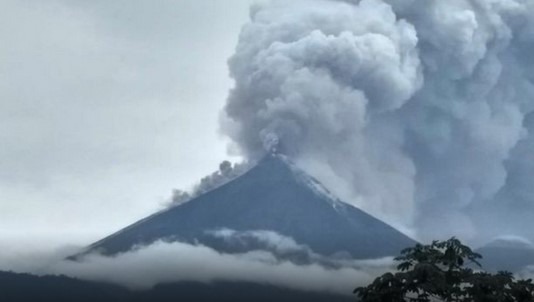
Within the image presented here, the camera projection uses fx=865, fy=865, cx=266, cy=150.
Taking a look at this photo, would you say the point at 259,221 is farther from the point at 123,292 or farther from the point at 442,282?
the point at 442,282

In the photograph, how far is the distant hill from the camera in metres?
63.3

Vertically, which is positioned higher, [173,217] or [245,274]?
[173,217]

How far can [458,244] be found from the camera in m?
9.97

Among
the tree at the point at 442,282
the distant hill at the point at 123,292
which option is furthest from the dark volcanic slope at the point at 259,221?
the tree at the point at 442,282

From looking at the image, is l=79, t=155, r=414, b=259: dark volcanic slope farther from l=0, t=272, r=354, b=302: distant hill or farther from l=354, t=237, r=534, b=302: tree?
l=354, t=237, r=534, b=302: tree

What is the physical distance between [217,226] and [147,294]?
9.17 meters

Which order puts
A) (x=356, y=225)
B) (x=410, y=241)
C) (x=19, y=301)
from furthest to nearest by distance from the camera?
1. (x=19, y=301)
2. (x=356, y=225)
3. (x=410, y=241)

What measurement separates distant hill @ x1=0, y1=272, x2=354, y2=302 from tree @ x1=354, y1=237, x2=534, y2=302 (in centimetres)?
5081

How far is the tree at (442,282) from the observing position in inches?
386

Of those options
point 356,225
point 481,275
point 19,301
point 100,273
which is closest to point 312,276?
point 356,225

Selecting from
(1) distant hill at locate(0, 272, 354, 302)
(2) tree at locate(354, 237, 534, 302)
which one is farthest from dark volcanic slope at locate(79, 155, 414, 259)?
(2) tree at locate(354, 237, 534, 302)

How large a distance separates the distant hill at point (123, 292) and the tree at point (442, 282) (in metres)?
50.8

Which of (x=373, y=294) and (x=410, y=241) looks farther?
(x=410, y=241)

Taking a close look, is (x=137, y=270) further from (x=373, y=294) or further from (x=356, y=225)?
(x=373, y=294)
